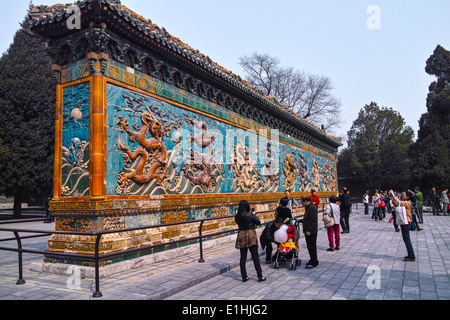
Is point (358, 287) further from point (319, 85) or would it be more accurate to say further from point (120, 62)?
point (319, 85)

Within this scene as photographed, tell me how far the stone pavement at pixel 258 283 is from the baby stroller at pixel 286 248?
155 millimetres

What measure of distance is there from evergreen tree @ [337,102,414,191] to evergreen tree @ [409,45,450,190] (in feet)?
21.4

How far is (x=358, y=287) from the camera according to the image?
584 centimetres

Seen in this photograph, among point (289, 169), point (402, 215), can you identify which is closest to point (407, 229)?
point (402, 215)

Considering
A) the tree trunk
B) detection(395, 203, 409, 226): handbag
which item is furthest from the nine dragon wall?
the tree trunk

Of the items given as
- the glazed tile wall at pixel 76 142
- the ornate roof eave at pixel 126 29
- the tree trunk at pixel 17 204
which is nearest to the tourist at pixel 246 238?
the glazed tile wall at pixel 76 142

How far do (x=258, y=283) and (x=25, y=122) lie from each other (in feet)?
76.5

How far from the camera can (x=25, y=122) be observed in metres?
23.9

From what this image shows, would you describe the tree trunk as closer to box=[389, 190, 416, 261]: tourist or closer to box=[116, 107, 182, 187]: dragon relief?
box=[116, 107, 182, 187]: dragon relief

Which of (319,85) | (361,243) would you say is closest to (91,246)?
(361,243)

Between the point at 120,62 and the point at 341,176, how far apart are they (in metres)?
46.5

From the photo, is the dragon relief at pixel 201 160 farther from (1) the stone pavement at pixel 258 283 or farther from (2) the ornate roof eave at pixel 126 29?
(1) the stone pavement at pixel 258 283

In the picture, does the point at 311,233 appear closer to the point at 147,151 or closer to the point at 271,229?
the point at 271,229

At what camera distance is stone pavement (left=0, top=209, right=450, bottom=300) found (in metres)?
5.47
